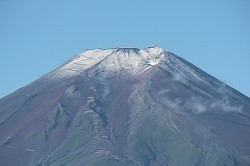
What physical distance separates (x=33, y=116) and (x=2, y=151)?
17618 mm

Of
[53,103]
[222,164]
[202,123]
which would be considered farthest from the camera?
[53,103]

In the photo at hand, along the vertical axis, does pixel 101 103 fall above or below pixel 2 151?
above

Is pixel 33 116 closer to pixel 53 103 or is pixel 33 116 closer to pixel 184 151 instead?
pixel 53 103

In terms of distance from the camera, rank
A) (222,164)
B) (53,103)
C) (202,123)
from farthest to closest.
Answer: (53,103)
(202,123)
(222,164)

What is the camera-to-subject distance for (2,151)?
178m

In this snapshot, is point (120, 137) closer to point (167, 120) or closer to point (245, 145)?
point (167, 120)

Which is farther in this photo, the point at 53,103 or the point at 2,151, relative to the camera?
the point at 53,103

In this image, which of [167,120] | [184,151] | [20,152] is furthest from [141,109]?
[20,152]

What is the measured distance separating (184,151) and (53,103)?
44.8 meters

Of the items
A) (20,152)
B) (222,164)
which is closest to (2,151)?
(20,152)

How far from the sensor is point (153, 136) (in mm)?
184625

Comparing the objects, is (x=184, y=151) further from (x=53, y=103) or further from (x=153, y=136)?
(x=53, y=103)

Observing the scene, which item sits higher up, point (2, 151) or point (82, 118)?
point (82, 118)

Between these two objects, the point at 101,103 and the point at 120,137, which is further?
the point at 101,103
